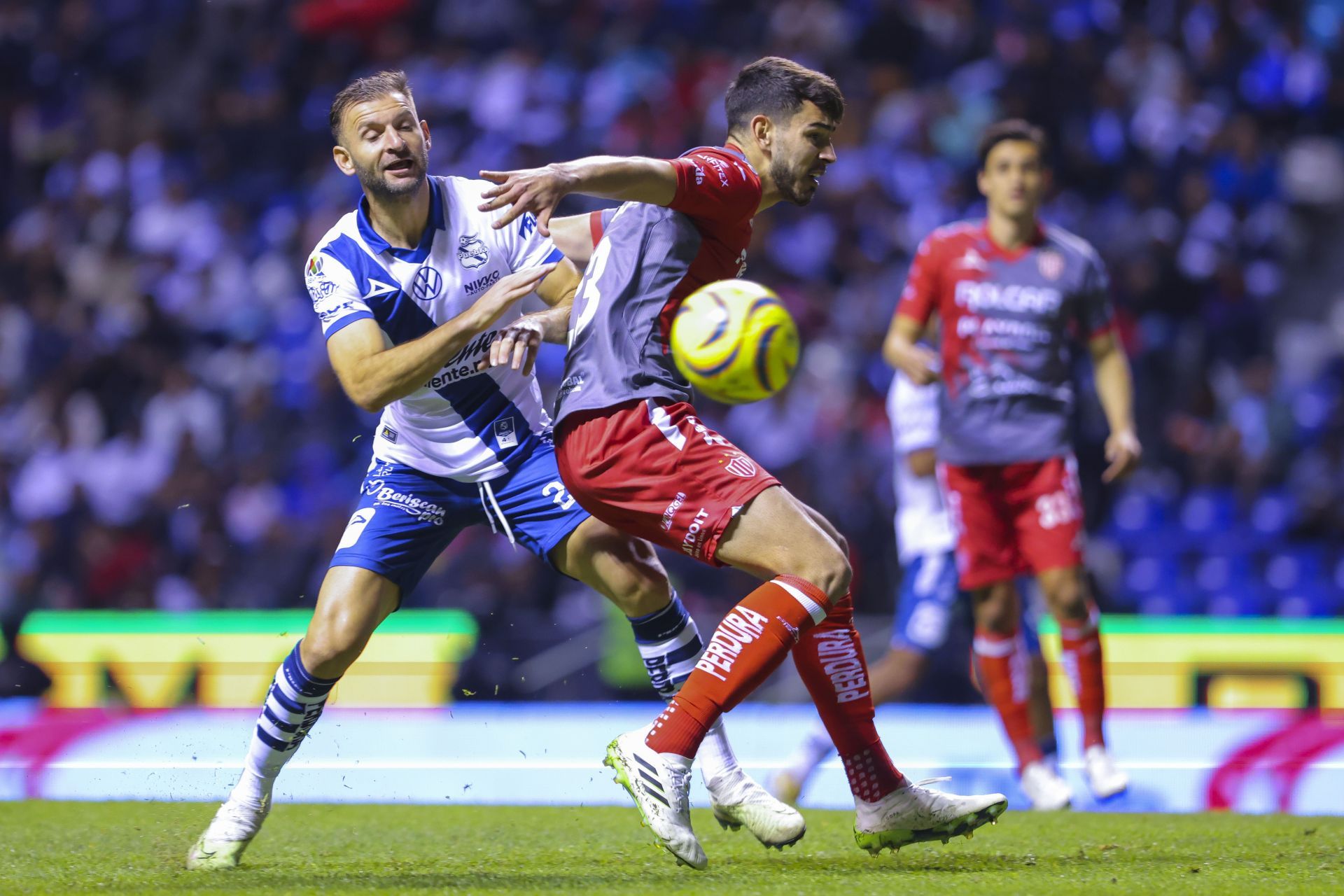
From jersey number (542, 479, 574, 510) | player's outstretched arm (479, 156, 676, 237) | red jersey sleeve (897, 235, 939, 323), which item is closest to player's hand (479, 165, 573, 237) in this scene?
player's outstretched arm (479, 156, 676, 237)

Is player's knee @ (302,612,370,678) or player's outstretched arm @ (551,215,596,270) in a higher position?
player's outstretched arm @ (551,215,596,270)

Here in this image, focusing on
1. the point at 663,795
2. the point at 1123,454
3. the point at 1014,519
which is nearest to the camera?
the point at 663,795

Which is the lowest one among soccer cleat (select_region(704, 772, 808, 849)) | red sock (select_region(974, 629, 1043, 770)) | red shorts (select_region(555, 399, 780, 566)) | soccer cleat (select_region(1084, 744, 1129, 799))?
soccer cleat (select_region(1084, 744, 1129, 799))

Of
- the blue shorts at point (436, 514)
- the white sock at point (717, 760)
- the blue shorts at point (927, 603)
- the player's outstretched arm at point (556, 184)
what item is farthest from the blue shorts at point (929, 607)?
the player's outstretched arm at point (556, 184)

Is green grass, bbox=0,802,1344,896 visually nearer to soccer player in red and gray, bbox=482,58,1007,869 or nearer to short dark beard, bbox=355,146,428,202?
soccer player in red and gray, bbox=482,58,1007,869

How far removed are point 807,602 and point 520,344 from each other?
1.03 metres

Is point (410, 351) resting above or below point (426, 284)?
below

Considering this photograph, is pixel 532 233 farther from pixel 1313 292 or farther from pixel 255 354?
pixel 1313 292

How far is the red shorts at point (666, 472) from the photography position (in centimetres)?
394

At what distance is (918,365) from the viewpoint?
6.23m

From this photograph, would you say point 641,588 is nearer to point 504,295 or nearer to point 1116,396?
point 504,295

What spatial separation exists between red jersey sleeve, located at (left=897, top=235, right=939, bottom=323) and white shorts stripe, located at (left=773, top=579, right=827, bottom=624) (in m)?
2.92

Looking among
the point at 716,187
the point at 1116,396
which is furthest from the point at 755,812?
the point at 1116,396

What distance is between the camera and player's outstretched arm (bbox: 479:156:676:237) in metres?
3.64
